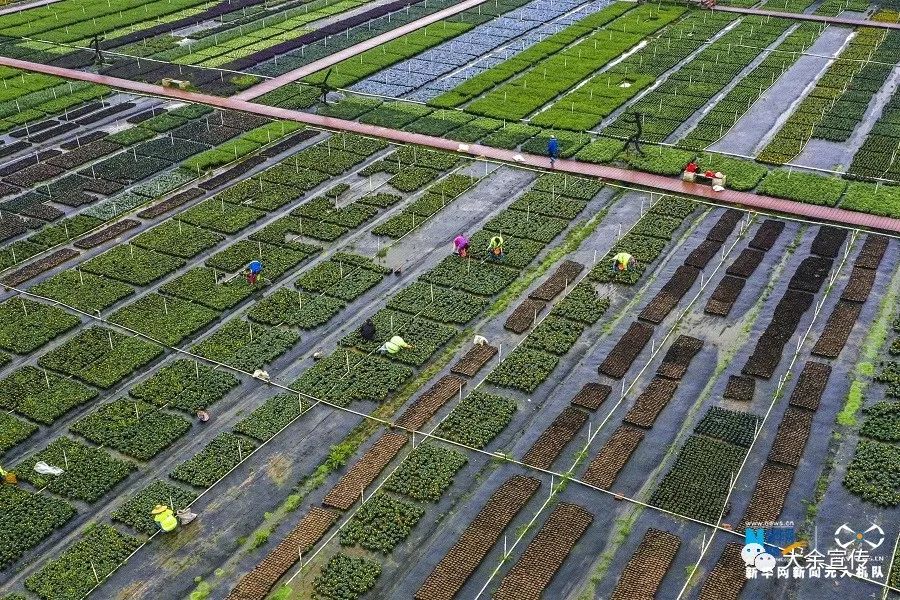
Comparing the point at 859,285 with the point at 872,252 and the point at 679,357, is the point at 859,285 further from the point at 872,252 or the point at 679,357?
the point at 679,357

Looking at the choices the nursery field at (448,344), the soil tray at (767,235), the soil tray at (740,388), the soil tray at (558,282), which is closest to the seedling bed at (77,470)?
the nursery field at (448,344)

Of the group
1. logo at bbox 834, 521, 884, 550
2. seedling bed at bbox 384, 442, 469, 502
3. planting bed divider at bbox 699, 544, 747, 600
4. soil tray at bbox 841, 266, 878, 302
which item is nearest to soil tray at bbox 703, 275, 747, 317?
soil tray at bbox 841, 266, 878, 302

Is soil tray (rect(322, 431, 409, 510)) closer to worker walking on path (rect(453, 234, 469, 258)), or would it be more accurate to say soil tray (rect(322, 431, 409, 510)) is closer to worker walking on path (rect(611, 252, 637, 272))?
worker walking on path (rect(453, 234, 469, 258))

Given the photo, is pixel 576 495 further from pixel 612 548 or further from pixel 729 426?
pixel 729 426

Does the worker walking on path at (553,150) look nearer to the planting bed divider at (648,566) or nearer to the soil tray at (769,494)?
the soil tray at (769,494)

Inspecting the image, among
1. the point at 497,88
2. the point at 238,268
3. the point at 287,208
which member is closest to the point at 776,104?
the point at 497,88

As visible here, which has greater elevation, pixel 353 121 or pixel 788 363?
pixel 353 121
